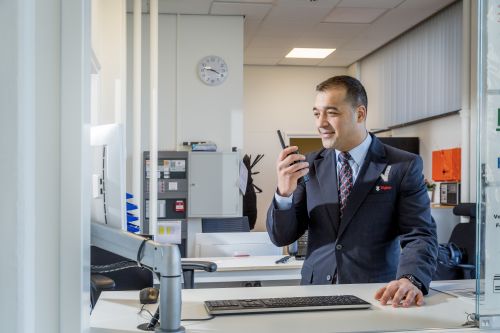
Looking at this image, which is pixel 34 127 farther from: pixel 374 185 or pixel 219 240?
pixel 219 240

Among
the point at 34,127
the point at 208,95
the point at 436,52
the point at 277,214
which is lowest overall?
the point at 277,214

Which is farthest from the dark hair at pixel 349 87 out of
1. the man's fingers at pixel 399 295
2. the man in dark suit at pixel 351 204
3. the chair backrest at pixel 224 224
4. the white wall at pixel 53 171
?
the chair backrest at pixel 224 224

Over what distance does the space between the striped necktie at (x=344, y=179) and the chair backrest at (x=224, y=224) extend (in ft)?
12.0

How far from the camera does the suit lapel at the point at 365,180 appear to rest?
2.44 m

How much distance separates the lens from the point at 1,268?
101cm

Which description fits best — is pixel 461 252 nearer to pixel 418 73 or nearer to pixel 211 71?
pixel 418 73

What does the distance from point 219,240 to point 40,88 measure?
3.20m

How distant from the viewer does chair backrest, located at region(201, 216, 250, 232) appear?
6.35 metres

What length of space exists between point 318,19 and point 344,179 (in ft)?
16.7

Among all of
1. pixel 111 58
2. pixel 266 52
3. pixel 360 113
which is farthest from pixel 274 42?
pixel 360 113

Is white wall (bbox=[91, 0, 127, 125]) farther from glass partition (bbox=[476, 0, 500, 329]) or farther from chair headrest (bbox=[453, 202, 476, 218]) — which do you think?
glass partition (bbox=[476, 0, 500, 329])

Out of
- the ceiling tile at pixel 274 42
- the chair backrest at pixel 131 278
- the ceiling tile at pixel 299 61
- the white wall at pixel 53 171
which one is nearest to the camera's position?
the white wall at pixel 53 171

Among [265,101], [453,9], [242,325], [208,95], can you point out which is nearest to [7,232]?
[242,325]

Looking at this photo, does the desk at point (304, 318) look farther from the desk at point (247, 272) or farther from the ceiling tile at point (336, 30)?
the ceiling tile at point (336, 30)
